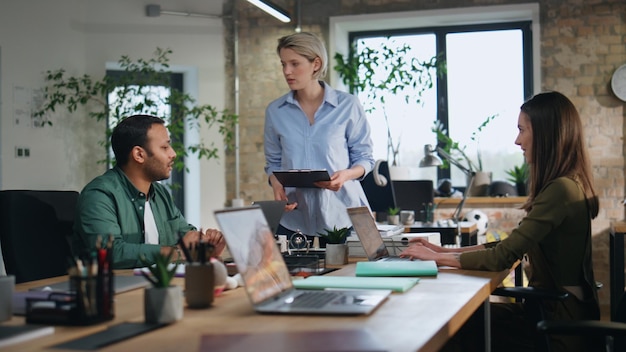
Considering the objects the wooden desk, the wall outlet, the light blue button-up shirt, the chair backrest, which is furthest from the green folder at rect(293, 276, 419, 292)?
the wall outlet

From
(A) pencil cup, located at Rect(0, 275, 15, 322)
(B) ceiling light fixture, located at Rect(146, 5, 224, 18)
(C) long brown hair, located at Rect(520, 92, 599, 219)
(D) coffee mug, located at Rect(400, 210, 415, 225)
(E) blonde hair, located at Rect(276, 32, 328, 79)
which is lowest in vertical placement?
(D) coffee mug, located at Rect(400, 210, 415, 225)

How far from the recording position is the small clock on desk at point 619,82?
6.96 meters

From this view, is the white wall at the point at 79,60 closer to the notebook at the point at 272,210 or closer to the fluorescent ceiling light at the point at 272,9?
the fluorescent ceiling light at the point at 272,9

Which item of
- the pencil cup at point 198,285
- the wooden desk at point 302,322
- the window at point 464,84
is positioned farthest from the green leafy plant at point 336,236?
the window at point 464,84

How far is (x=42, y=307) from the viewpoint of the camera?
5.48ft

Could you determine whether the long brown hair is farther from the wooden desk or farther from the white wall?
the white wall

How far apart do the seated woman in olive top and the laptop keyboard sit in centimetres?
81

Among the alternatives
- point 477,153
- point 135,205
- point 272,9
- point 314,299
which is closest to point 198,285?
point 314,299

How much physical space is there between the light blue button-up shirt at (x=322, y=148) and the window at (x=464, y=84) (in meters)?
4.05

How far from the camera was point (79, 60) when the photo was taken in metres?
6.95

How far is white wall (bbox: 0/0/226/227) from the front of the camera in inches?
242

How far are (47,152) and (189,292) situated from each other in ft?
16.4

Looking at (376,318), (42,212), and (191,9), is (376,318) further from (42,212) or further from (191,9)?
(191,9)

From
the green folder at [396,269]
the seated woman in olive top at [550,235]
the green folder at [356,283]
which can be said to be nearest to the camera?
the green folder at [356,283]
